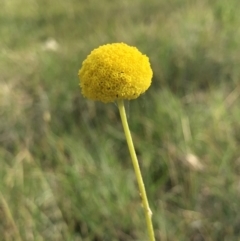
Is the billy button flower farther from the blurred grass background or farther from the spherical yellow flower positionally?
the blurred grass background

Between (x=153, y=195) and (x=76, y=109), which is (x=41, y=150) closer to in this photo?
(x=76, y=109)

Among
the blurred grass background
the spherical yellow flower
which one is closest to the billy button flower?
the spherical yellow flower

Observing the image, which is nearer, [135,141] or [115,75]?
[115,75]

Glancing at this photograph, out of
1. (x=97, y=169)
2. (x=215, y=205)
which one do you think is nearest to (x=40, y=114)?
(x=97, y=169)

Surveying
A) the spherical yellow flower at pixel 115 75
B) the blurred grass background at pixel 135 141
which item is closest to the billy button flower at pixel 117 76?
the spherical yellow flower at pixel 115 75

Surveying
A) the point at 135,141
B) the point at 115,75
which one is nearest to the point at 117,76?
the point at 115,75

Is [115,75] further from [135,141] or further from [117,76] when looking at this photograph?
[135,141]

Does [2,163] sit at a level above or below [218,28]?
below
